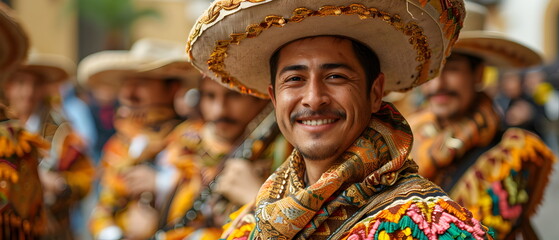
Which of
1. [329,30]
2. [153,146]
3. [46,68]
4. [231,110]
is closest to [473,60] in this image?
[231,110]

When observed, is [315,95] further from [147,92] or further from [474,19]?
[147,92]

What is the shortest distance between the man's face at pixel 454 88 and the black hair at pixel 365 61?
1.83m

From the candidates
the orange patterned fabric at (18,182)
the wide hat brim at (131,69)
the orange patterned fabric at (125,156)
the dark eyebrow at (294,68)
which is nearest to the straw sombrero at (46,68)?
the wide hat brim at (131,69)

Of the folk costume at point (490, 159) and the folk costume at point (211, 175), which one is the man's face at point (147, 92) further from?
the folk costume at point (490, 159)

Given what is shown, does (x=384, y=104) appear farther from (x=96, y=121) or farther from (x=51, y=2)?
(x=51, y=2)

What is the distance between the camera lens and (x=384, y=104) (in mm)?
2471

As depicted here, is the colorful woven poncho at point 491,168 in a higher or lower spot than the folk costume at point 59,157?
higher

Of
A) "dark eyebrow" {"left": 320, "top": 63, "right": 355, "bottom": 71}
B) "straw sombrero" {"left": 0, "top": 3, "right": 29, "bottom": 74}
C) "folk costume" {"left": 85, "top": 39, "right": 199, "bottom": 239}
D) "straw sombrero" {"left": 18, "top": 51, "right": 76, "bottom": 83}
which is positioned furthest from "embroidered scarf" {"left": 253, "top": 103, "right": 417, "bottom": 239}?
"straw sombrero" {"left": 18, "top": 51, "right": 76, "bottom": 83}

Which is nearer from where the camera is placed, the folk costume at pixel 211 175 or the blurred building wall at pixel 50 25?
the folk costume at pixel 211 175

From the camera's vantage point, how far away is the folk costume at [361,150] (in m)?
2.03

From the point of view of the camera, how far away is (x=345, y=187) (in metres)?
2.29

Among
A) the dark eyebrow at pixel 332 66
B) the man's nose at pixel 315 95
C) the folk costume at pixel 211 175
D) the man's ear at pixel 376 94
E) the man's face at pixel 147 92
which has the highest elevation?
the dark eyebrow at pixel 332 66

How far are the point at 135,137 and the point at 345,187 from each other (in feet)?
12.7

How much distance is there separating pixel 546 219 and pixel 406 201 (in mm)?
6594
